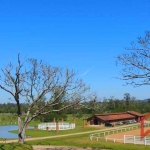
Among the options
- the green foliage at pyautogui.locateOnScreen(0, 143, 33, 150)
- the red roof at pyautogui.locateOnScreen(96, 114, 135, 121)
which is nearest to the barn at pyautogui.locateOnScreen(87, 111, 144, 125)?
the red roof at pyautogui.locateOnScreen(96, 114, 135, 121)

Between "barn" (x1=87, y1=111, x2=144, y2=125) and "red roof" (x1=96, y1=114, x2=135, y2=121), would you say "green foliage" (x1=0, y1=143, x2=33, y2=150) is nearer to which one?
"barn" (x1=87, y1=111, x2=144, y2=125)

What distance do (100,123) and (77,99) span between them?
131 ft

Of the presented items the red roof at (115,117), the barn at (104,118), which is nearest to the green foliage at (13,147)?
the barn at (104,118)

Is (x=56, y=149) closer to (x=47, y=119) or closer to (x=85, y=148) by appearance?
(x=85, y=148)

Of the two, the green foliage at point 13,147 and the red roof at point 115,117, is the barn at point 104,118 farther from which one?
the green foliage at point 13,147

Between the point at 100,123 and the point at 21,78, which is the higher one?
the point at 21,78

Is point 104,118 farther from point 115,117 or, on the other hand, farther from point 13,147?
point 13,147

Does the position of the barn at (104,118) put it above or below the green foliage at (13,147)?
below

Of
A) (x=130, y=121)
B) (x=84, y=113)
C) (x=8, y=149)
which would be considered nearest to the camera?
(x=8, y=149)

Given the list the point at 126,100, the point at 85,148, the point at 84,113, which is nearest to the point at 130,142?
the point at 85,148

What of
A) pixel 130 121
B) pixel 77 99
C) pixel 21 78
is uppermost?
pixel 21 78

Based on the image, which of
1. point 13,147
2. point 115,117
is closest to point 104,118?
point 115,117

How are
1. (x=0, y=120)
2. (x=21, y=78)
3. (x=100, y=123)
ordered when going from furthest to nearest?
1. (x=0, y=120)
2. (x=100, y=123)
3. (x=21, y=78)

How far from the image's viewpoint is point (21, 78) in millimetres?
17594
